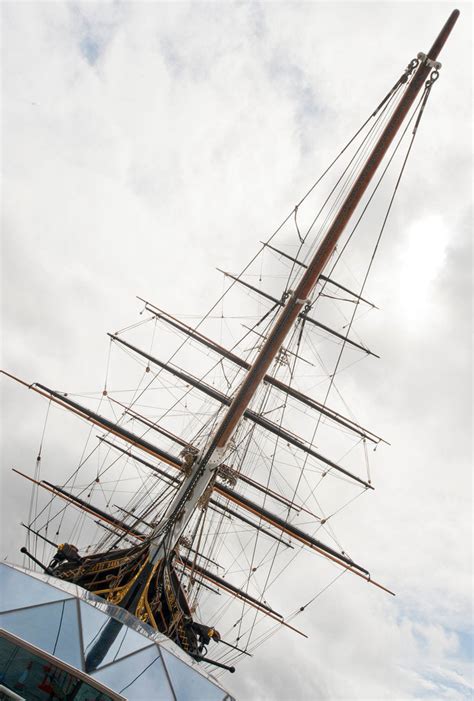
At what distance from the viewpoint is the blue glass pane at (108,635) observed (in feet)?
18.8

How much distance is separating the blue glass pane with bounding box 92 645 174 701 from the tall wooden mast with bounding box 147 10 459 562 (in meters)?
6.47

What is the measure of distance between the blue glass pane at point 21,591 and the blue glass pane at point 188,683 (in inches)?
68.6

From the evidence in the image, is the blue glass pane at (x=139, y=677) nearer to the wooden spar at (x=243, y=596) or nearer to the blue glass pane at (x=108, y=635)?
the blue glass pane at (x=108, y=635)

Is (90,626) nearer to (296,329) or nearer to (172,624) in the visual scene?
(172,624)

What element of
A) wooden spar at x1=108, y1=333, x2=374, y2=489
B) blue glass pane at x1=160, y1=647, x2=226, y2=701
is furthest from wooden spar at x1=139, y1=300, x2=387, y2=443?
blue glass pane at x1=160, y1=647, x2=226, y2=701

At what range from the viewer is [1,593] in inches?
224

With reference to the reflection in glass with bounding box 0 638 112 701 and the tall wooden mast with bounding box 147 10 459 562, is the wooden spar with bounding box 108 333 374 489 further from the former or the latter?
the reflection in glass with bounding box 0 638 112 701

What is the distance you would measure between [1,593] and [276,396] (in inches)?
763

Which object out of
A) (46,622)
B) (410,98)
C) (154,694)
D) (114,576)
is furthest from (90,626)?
(410,98)

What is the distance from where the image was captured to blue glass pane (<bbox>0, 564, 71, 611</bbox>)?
18.5 ft

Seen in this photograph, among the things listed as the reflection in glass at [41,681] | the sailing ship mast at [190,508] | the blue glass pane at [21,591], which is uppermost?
the sailing ship mast at [190,508]

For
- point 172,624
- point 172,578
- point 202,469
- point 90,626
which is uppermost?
point 202,469

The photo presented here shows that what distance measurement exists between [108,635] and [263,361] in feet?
26.6

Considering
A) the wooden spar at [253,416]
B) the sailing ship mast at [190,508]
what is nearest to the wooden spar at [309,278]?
the sailing ship mast at [190,508]
